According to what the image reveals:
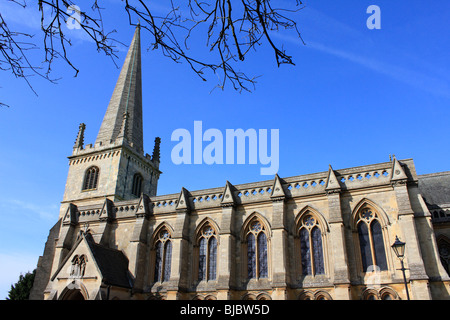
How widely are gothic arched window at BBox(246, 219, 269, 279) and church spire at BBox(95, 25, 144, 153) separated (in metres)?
18.0

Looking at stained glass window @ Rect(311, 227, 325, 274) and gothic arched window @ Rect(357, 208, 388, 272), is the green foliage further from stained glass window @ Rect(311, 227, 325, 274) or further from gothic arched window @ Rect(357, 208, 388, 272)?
gothic arched window @ Rect(357, 208, 388, 272)

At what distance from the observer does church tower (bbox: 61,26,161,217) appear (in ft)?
105

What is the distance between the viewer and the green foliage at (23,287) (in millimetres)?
34938

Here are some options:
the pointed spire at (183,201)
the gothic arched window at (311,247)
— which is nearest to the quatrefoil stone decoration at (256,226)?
the gothic arched window at (311,247)

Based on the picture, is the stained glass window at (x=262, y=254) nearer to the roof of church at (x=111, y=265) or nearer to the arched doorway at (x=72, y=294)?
the roof of church at (x=111, y=265)

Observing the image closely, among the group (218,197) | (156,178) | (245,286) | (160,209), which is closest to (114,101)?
(156,178)

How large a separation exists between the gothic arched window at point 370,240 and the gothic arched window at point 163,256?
482 inches

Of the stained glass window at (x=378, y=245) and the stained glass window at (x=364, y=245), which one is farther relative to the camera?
the stained glass window at (x=364, y=245)

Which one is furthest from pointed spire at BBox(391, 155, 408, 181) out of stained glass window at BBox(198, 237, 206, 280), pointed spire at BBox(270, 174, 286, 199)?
stained glass window at BBox(198, 237, 206, 280)

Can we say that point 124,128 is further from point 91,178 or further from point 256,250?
point 256,250

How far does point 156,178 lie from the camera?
38.3m

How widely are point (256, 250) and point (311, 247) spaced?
10.9 ft

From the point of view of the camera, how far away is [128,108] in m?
38.0
